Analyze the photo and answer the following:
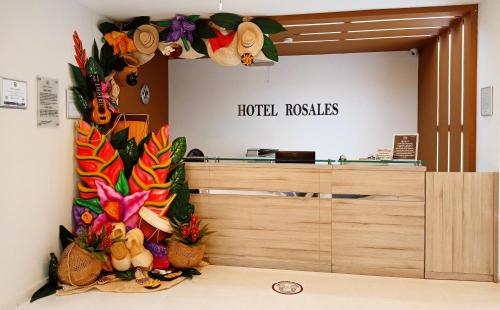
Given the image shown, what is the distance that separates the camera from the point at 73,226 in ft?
14.5

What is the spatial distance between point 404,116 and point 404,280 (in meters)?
3.58

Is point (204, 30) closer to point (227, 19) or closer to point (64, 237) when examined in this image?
point (227, 19)

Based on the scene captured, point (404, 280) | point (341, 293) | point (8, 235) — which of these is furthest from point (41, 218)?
point (404, 280)

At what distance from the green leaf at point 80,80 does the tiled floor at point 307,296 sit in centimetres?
215

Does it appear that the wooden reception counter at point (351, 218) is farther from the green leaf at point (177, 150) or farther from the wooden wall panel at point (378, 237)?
the green leaf at point (177, 150)

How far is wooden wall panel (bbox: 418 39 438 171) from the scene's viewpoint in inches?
233

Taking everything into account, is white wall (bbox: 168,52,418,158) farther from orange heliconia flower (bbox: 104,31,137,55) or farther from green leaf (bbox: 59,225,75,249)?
green leaf (bbox: 59,225,75,249)

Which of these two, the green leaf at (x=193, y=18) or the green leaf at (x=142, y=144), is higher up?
the green leaf at (x=193, y=18)

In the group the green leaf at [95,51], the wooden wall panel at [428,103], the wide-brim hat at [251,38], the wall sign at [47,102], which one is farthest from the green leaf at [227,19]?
→ the wooden wall panel at [428,103]

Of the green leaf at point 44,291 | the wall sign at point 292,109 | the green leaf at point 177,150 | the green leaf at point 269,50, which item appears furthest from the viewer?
the wall sign at point 292,109

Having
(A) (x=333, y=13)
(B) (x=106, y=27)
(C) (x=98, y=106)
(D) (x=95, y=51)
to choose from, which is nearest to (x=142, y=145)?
(C) (x=98, y=106)

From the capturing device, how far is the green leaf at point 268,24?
15.8 ft

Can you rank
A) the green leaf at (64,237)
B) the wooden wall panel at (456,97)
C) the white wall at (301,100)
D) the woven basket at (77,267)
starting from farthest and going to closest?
the white wall at (301,100) → the wooden wall panel at (456,97) → the green leaf at (64,237) → the woven basket at (77,267)

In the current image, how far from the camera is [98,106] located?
4.52 meters
